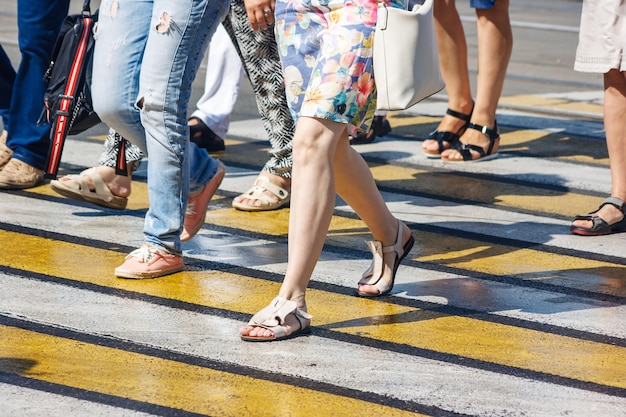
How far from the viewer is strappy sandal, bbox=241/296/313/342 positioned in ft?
14.1

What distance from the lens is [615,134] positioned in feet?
19.9

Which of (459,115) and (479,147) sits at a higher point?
(459,115)

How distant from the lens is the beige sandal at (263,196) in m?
6.30

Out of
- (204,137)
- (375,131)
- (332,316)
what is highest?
(332,316)

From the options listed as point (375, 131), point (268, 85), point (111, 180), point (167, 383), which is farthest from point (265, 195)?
point (167, 383)

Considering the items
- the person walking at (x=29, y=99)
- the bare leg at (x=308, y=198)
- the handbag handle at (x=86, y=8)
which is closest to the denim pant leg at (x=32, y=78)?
the person walking at (x=29, y=99)

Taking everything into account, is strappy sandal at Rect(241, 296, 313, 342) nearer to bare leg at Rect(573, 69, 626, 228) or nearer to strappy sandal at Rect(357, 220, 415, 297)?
strappy sandal at Rect(357, 220, 415, 297)

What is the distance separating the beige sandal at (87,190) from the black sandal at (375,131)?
7.82 feet

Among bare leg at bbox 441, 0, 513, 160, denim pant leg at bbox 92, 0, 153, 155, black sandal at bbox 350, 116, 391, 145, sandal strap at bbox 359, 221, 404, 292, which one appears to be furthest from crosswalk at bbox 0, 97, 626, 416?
black sandal at bbox 350, 116, 391, 145

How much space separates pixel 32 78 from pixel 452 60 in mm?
2550

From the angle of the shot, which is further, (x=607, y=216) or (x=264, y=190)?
(x=264, y=190)

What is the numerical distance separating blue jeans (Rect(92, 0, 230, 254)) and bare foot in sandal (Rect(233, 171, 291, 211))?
1.24 metres

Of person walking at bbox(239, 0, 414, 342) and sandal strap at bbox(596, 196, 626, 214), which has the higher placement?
person walking at bbox(239, 0, 414, 342)

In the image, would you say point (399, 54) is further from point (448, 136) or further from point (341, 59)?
point (448, 136)
